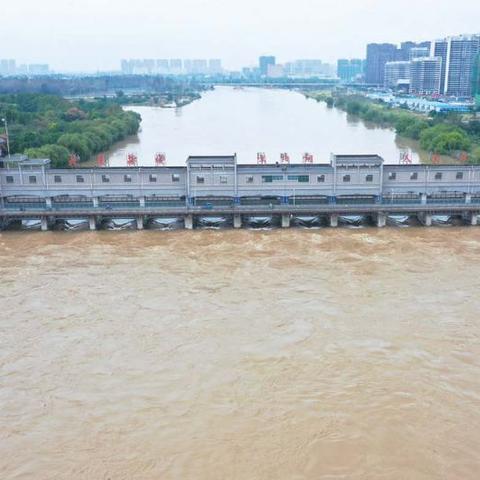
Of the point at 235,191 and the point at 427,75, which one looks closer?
the point at 235,191

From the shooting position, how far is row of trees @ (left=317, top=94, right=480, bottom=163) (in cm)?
3691

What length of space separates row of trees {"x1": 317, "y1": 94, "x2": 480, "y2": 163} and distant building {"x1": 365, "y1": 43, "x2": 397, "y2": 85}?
266 ft

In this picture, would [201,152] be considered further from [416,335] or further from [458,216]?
[416,335]

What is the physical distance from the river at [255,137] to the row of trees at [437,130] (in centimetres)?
110

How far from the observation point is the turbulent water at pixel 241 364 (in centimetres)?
959

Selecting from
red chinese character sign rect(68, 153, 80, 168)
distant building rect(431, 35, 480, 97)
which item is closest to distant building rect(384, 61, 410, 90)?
distant building rect(431, 35, 480, 97)

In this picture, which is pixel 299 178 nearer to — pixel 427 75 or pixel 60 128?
pixel 60 128

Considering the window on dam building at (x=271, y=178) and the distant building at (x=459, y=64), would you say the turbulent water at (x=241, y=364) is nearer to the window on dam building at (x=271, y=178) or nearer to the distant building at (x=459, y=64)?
the window on dam building at (x=271, y=178)

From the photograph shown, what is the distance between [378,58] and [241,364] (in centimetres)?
14697

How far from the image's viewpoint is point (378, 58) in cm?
14662

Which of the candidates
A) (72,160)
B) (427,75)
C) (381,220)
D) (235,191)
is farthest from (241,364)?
(427,75)

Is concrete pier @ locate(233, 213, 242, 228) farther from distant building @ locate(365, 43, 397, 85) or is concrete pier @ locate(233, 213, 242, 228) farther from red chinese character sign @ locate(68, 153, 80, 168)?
distant building @ locate(365, 43, 397, 85)

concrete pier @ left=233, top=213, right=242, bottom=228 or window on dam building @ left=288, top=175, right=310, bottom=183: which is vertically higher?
window on dam building @ left=288, top=175, right=310, bottom=183

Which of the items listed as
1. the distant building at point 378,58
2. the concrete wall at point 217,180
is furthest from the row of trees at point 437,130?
the distant building at point 378,58
